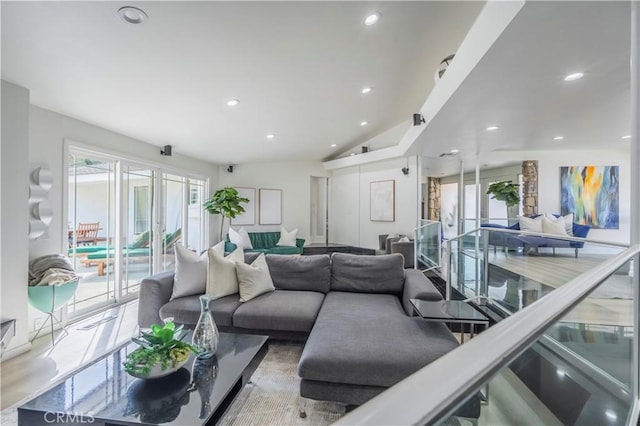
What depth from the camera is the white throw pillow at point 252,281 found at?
110 inches

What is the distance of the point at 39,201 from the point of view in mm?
2848

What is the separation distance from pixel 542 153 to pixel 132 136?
312 inches

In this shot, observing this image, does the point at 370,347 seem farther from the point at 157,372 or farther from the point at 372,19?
the point at 372,19

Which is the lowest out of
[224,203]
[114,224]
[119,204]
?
[114,224]

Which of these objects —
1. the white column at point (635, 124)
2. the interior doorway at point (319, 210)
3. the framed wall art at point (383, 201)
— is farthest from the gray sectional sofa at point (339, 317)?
the interior doorway at point (319, 210)

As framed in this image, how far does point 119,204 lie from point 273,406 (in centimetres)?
359

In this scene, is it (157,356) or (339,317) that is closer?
(157,356)

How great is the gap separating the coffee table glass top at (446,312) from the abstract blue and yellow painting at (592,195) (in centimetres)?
586

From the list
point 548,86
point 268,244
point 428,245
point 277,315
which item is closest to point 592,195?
point 428,245

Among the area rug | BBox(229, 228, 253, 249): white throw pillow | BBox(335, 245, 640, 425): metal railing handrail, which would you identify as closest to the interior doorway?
BBox(229, 228, 253, 249): white throw pillow

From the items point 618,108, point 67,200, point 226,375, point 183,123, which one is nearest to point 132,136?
point 183,123

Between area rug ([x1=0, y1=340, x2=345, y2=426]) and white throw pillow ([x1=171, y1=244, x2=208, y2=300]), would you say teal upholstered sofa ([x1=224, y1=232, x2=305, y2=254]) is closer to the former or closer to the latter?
white throw pillow ([x1=171, y1=244, x2=208, y2=300])

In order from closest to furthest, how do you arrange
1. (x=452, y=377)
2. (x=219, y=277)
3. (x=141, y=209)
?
(x=452, y=377)
(x=219, y=277)
(x=141, y=209)

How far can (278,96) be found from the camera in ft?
12.1
